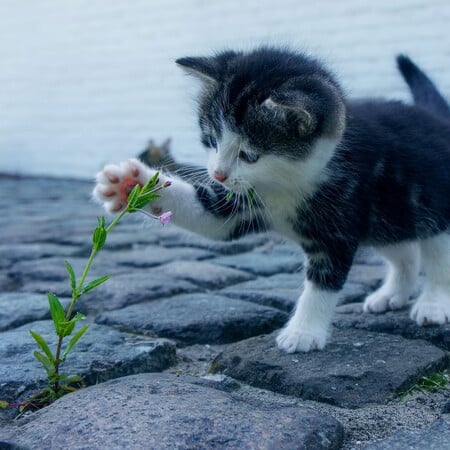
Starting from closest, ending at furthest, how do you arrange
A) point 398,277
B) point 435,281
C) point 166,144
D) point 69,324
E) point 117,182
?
point 69,324 < point 117,182 < point 435,281 < point 398,277 < point 166,144

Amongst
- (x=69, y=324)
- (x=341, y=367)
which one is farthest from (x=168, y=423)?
(x=341, y=367)

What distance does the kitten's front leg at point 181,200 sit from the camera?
2102mm

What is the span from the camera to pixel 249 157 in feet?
6.48

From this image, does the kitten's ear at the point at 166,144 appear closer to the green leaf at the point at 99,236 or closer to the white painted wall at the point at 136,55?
the white painted wall at the point at 136,55

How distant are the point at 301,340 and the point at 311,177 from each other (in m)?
0.46

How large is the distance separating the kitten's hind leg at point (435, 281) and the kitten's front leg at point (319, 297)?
0.30 meters

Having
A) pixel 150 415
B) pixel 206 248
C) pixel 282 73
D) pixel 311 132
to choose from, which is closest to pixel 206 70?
pixel 282 73

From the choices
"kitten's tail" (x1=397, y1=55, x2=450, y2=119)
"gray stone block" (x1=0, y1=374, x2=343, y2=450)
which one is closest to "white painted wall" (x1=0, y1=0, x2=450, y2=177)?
"kitten's tail" (x1=397, y1=55, x2=450, y2=119)

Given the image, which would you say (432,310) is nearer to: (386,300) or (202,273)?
(386,300)

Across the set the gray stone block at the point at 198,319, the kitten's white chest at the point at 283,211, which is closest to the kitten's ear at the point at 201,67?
the kitten's white chest at the point at 283,211

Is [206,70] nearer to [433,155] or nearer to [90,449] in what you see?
[433,155]

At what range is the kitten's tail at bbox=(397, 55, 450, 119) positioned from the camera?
296cm

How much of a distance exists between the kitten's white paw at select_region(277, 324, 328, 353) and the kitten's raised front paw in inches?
23.9

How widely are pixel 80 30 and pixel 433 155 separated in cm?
749
